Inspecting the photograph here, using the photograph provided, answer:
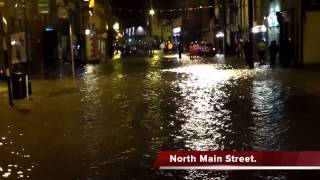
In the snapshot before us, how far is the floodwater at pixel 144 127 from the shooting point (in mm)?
9078

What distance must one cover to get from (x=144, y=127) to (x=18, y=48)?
20477 mm

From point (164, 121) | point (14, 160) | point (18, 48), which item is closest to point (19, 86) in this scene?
point (164, 121)

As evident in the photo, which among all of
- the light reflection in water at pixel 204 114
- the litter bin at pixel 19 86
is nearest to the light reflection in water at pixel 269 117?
the light reflection in water at pixel 204 114

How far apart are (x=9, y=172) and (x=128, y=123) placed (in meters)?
4.97

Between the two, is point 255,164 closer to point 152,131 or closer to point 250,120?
point 152,131

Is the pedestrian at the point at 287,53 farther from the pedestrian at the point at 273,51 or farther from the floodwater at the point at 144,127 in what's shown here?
the floodwater at the point at 144,127

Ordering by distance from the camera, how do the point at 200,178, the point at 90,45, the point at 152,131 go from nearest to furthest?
1. the point at 200,178
2. the point at 152,131
3. the point at 90,45

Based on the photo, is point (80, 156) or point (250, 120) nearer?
point (80, 156)

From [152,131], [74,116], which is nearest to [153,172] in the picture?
[152,131]

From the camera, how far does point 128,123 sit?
1364cm

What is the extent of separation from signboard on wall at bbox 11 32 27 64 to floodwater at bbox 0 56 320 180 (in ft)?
33.9

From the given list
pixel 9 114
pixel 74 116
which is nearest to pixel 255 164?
pixel 74 116

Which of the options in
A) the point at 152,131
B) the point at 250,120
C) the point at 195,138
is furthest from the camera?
the point at 250,120

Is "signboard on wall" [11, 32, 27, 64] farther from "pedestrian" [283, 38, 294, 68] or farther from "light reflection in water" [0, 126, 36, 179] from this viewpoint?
"light reflection in water" [0, 126, 36, 179]
